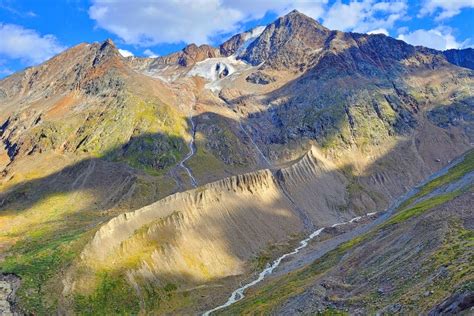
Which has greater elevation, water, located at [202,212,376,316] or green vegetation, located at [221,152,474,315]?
water, located at [202,212,376,316]

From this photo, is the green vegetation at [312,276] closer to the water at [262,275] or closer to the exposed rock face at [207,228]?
the water at [262,275]

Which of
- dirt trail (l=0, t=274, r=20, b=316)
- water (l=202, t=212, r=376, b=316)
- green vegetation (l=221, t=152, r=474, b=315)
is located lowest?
green vegetation (l=221, t=152, r=474, b=315)

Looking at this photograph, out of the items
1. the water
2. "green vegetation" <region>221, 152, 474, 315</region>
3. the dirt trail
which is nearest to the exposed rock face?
the water

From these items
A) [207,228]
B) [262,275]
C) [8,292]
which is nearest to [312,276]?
[262,275]

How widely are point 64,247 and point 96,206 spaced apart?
262 ft

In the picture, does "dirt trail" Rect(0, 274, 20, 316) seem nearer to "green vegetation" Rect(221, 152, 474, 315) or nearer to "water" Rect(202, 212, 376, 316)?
"water" Rect(202, 212, 376, 316)

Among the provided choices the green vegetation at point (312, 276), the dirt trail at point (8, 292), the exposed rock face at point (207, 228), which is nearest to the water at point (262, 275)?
the green vegetation at point (312, 276)

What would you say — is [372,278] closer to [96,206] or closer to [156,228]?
[156,228]

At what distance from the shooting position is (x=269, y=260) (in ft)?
470

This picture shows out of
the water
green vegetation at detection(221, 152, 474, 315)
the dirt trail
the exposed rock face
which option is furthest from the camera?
the exposed rock face

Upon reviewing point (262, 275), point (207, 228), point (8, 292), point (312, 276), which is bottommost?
point (312, 276)

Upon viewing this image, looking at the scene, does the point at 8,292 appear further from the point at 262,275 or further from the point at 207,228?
the point at 262,275

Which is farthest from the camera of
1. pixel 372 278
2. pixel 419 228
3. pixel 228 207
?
pixel 228 207

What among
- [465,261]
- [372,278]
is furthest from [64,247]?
[465,261]
